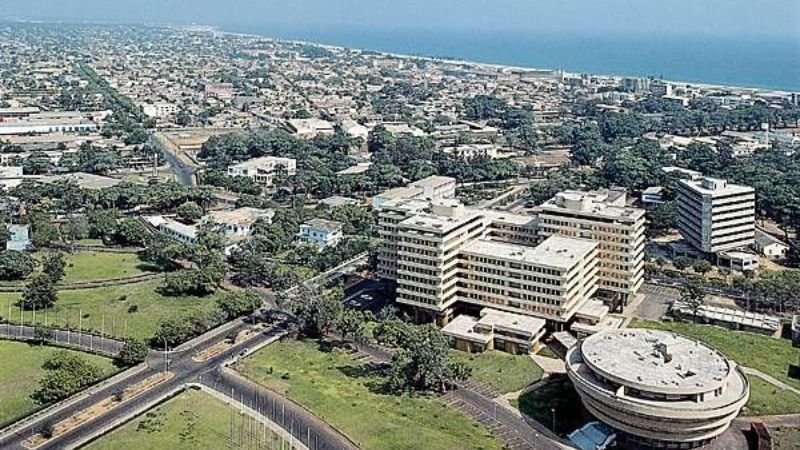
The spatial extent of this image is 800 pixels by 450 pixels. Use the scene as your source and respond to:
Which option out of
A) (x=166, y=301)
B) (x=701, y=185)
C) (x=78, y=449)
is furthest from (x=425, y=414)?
(x=701, y=185)

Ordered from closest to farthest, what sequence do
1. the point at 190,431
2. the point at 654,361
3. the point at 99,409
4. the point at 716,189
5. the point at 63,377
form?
the point at 190,431, the point at 654,361, the point at 99,409, the point at 63,377, the point at 716,189

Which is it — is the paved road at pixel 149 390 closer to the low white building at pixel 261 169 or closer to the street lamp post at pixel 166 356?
the street lamp post at pixel 166 356

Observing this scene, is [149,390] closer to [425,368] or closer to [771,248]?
[425,368]

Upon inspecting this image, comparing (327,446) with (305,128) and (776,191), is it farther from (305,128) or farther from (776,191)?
(305,128)

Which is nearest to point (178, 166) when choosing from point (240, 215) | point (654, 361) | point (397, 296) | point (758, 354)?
point (240, 215)

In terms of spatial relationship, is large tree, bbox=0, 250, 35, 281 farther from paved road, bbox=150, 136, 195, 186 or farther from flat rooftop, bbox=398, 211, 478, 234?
paved road, bbox=150, 136, 195, 186

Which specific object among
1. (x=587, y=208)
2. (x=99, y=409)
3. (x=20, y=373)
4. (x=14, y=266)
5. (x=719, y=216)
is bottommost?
(x=20, y=373)

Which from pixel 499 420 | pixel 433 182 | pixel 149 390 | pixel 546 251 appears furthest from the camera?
pixel 433 182
